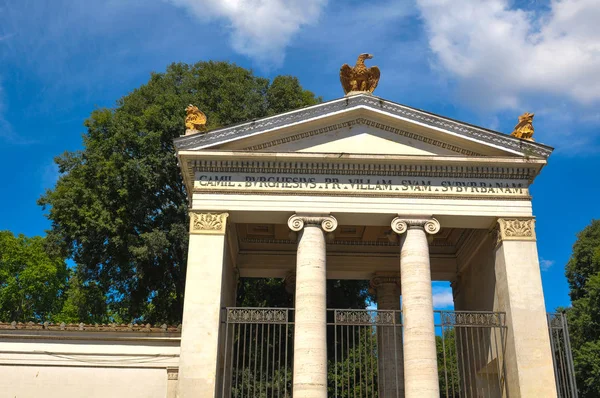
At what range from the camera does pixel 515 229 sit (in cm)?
1842

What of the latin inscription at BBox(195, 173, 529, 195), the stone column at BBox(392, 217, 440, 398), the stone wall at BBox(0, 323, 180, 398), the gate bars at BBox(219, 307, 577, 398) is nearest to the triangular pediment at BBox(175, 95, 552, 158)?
the latin inscription at BBox(195, 173, 529, 195)

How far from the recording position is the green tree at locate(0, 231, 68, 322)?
38469 mm

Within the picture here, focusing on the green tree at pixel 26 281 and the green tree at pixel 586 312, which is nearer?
the green tree at pixel 586 312

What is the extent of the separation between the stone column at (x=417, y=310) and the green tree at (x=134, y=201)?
1277 cm

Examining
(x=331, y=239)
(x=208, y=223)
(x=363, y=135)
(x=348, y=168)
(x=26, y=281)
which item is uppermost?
(x=26, y=281)

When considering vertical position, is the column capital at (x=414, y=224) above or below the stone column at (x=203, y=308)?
above

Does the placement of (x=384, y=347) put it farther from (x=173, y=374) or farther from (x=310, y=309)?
(x=173, y=374)

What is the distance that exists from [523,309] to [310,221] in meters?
6.39

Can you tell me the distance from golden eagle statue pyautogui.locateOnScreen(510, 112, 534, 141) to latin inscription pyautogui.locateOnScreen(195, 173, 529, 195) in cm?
158

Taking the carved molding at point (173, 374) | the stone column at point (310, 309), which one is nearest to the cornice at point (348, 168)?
the stone column at point (310, 309)

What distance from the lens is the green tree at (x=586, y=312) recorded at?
28.8 meters

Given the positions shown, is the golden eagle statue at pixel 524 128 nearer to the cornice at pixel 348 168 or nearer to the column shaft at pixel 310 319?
the cornice at pixel 348 168

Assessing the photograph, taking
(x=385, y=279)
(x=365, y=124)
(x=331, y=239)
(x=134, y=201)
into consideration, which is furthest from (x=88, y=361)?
(x=134, y=201)

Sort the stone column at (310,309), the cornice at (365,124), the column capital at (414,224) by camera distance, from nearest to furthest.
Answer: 1. the stone column at (310,309)
2. the column capital at (414,224)
3. the cornice at (365,124)
